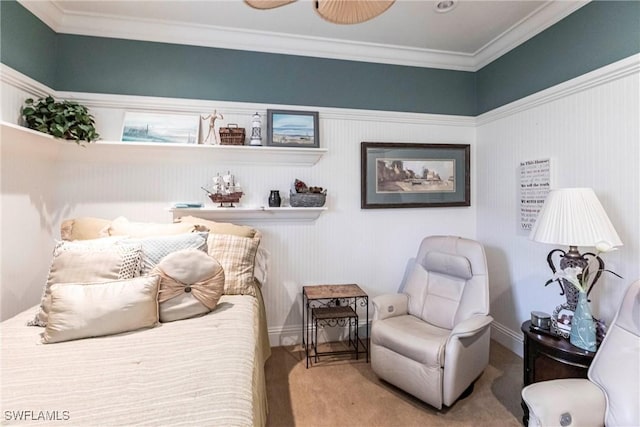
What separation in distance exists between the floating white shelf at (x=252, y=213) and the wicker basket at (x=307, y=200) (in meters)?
0.04

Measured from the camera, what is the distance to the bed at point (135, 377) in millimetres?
909

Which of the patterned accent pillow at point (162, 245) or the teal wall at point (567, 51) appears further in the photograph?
the teal wall at point (567, 51)

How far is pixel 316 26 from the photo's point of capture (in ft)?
8.41

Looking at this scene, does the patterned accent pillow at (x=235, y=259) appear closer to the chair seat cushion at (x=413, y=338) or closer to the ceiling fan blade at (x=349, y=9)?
the chair seat cushion at (x=413, y=338)

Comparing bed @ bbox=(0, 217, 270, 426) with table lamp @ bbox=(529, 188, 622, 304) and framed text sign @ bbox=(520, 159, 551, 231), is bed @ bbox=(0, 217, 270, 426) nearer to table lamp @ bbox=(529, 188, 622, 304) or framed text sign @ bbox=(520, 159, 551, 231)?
table lamp @ bbox=(529, 188, 622, 304)

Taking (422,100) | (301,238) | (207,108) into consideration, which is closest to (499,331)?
(301,238)

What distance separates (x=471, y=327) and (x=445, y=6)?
2299 millimetres

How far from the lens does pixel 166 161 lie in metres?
2.55

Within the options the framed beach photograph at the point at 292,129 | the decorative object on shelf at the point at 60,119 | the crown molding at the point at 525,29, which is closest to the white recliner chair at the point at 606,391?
the crown molding at the point at 525,29

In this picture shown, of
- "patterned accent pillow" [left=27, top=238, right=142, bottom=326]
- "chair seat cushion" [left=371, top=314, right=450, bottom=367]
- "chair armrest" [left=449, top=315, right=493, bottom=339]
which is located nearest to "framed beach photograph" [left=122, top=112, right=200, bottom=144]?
"patterned accent pillow" [left=27, top=238, right=142, bottom=326]

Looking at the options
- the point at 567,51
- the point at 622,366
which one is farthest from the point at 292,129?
the point at 622,366

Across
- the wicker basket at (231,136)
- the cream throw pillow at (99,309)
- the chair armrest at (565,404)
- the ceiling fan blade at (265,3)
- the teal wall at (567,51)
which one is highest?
the teal wall at (567,51)

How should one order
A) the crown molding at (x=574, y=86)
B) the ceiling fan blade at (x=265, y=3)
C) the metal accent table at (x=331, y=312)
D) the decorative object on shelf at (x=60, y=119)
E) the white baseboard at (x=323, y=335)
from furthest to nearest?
the white baseboard at (x=323, y=335) → the metal accent table at (x=331, y=312) → the decorative object on shelf at (x=60, y=119) → the crown molding at (x=574, y=86) → the ceiling fan blade at (x=265, y=3)

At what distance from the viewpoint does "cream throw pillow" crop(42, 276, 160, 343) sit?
135cm
